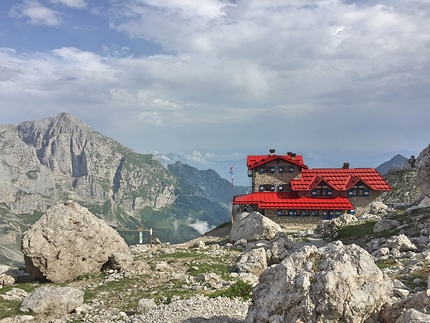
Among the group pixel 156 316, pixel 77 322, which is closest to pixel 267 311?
pixel 156 316

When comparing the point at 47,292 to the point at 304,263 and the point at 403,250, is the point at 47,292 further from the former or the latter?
the point at 403,250

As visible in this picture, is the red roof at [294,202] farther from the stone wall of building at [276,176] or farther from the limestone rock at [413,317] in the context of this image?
the limestone rock at [413,317]

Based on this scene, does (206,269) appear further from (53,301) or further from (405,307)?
(405,307)

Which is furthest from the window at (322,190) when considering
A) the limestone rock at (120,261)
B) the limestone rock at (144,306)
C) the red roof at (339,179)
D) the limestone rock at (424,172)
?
the limestone rock at (144,306)

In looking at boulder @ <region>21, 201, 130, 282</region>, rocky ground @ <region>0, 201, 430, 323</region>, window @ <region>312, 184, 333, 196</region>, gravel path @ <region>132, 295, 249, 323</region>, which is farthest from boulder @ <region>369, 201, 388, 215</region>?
gravel path @ <region>132, 295, 249, 323</region>

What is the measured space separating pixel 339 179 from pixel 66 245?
50.9 meters

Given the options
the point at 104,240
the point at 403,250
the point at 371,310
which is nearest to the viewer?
the point at 371,310

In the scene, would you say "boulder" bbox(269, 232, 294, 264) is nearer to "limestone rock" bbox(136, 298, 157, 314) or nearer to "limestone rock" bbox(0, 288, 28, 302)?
"limestone rock" bbox(136, 298, 157, 314)

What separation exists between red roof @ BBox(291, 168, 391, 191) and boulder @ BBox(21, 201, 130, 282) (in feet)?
131

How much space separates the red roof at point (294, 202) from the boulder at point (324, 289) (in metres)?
46.9

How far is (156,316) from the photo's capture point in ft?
59.2

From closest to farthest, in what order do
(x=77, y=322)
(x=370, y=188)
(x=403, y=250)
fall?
(x=77, y=322) → (x=403, y=250) → (x=370, y=188)

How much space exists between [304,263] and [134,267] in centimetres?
1948

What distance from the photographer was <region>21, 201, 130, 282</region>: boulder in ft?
94.9
